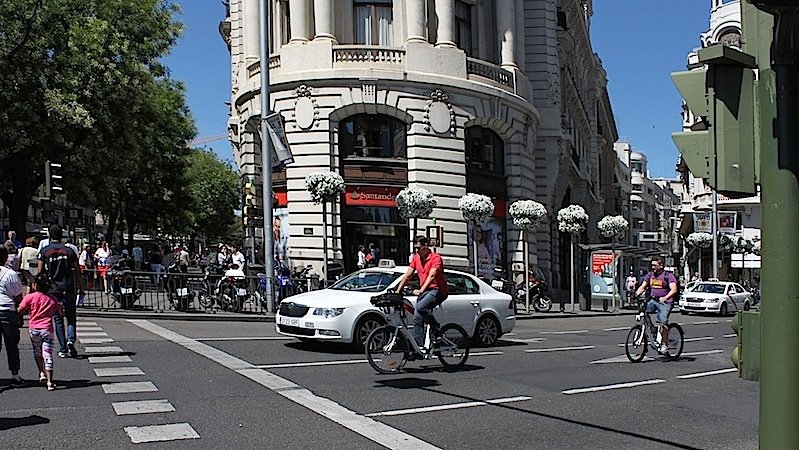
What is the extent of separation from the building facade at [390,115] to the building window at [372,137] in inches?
1.5

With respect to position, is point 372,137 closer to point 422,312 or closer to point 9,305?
point 422,312

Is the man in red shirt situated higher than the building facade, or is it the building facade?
the building facade

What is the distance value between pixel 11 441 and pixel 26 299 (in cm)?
283

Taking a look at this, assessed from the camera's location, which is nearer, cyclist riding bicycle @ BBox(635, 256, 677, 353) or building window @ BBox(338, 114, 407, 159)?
cyclist riding bicycle @ BBox(635, 256, 677, 353)

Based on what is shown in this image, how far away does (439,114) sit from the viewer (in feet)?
103

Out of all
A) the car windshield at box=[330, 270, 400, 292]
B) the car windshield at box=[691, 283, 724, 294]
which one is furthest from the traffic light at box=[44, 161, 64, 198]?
the car windshield at box=[691, 283, 724, 294]

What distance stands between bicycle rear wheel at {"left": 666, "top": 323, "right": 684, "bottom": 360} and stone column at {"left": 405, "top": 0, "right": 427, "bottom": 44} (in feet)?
61.6

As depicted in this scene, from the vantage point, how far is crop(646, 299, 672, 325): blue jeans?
14.7 meters

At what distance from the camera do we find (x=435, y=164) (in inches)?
1236

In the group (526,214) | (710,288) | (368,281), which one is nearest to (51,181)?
(368,281)

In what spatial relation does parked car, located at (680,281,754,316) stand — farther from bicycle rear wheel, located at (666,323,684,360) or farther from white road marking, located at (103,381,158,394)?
white road marking, located at (103,381,158,394)

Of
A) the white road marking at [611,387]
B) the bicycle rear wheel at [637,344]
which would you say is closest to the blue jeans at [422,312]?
the white road marking at [611,387]

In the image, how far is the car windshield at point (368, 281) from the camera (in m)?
14.9

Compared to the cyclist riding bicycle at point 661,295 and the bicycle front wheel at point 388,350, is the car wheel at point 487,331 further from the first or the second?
the bicycle front wheel at point 388,350
